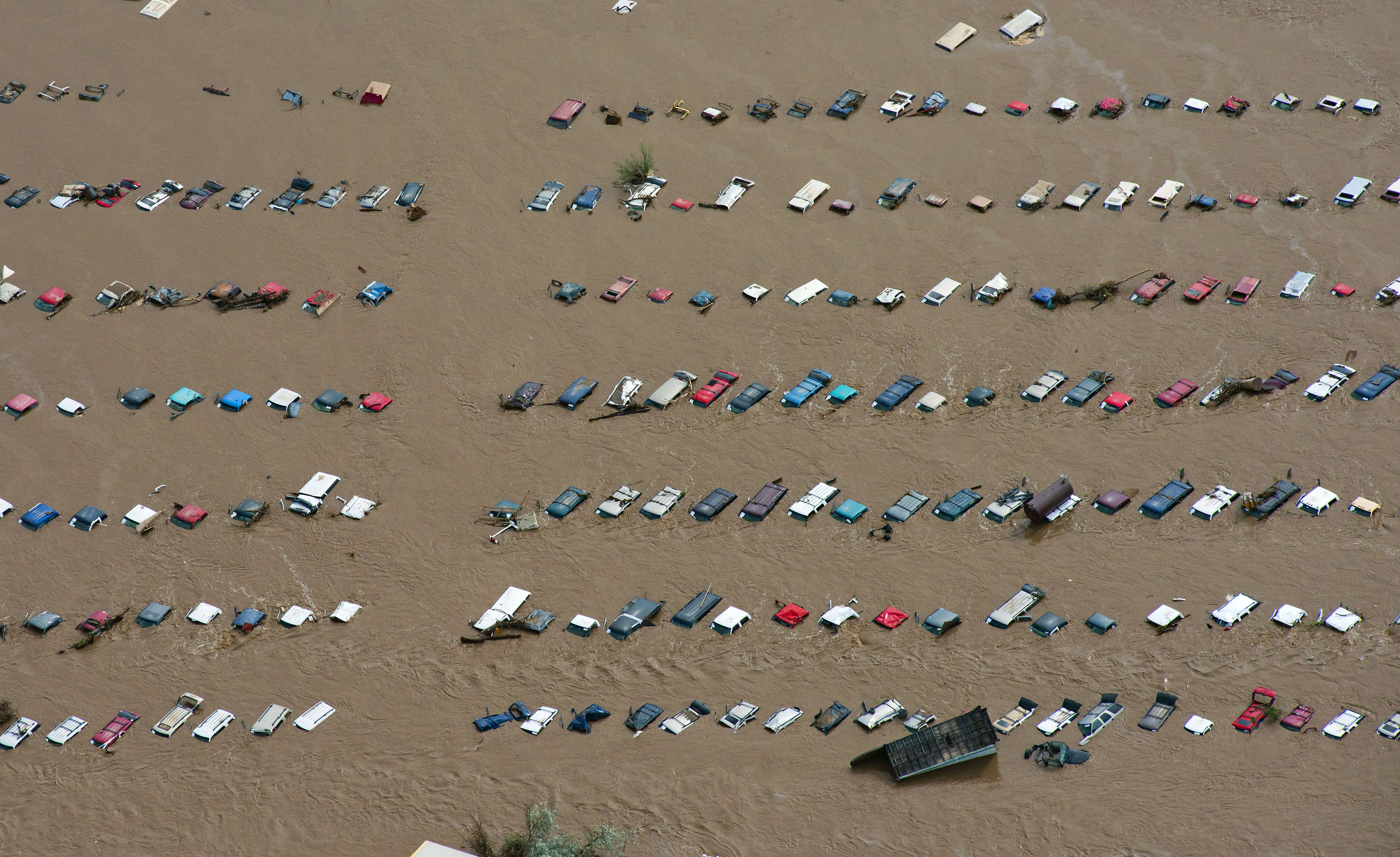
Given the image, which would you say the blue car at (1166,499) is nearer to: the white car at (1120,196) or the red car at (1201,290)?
the red car at (1201,290)

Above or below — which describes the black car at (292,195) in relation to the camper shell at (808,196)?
below

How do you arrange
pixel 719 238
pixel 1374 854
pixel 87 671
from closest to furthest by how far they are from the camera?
pixel 1374 854
pixel 87 671
pixel 719 238

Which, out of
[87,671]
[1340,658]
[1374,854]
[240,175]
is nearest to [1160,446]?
[1340,658]

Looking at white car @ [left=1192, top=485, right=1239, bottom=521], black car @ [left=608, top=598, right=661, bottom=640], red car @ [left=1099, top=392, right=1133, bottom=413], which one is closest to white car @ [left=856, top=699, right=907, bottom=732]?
black car @ [left=608, top=598, right=661, bottom=640]

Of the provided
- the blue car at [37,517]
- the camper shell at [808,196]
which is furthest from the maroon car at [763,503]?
the blue car at [37,517]

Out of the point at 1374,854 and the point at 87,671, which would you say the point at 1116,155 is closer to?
the point at 1374,854
